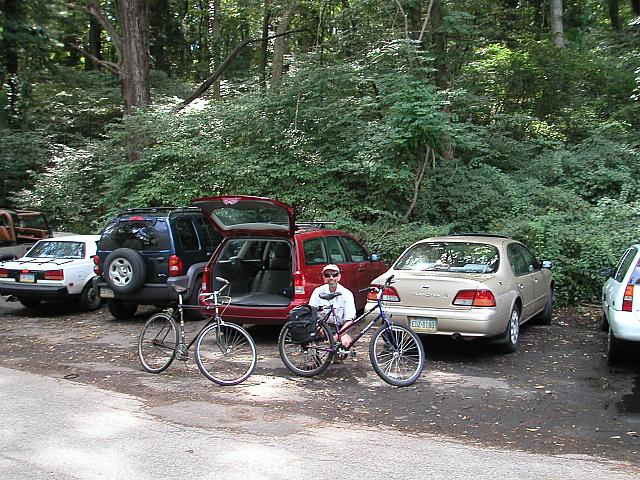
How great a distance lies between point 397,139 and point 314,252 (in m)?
5.39

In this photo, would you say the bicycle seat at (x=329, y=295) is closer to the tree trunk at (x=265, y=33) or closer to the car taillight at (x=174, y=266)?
the car taillight at (x=174, y=266)

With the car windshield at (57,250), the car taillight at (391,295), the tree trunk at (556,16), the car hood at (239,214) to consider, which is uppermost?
the tree trunk at (556,16)

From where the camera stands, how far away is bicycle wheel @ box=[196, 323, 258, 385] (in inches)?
306

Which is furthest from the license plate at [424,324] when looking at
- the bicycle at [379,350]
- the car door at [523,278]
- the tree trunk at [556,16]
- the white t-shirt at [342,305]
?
the tree trunk at [556,16]

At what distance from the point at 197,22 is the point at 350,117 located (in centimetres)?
2463

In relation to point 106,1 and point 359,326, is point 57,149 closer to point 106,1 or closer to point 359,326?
point 106,1

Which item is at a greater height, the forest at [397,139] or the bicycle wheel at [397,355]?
the forest at [397,139]

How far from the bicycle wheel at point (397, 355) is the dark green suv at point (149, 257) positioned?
445 centimetres

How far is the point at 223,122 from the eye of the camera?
57.6 ft

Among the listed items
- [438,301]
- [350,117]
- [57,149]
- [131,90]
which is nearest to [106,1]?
[57,149]

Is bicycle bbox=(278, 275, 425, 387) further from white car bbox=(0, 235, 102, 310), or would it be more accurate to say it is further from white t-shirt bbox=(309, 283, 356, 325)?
white car bbox=(0, 235, 102, 310)

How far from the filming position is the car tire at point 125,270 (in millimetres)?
11195

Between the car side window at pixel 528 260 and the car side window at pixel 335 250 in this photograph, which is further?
the car side window at pixel 335 250

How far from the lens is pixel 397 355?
766cm
